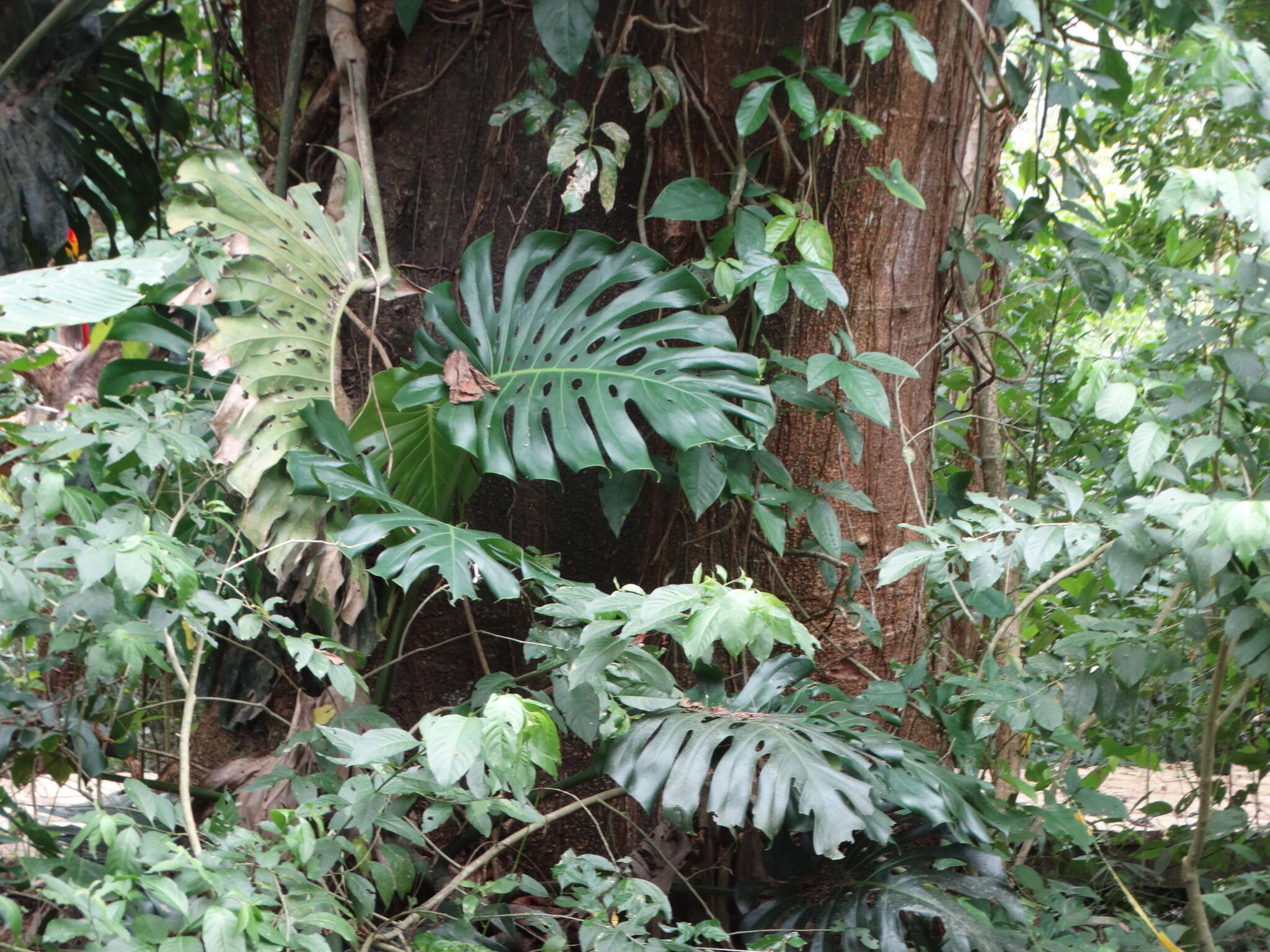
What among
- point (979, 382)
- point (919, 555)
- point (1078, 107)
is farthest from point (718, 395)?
point (1078, 107)

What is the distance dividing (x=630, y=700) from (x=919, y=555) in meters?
0.52

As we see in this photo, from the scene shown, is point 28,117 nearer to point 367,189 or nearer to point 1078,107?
point 367,189

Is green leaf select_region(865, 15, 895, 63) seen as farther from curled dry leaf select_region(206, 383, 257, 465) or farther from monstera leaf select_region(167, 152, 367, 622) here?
curled dry leaf select_region(206, 383, 257, 465)

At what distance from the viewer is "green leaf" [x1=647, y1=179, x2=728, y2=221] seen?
1.80 metres

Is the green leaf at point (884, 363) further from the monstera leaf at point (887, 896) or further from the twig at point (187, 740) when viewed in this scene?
the twig at point (187, 740)

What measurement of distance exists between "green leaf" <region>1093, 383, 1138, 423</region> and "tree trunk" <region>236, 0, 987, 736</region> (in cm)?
38

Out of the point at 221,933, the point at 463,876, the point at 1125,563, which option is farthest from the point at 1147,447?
the point at 221,933

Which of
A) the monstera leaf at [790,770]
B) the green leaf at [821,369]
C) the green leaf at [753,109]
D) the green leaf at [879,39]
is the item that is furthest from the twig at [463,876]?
the green leaf at [879,39]

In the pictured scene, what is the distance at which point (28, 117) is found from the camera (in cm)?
217

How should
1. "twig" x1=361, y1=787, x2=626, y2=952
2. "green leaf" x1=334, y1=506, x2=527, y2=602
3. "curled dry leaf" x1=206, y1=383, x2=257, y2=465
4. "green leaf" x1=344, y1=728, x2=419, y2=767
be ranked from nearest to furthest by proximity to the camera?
"green leaf" x1=344, y1=728, x2=419, y2=767 → "green leaf" x1=334, y1=506, x2=527, y2=602 → "twig" x1=361, y1=787, x2=626, y2=952 → "curled dry leaf" x1=206, y1=383, x2=257, y2=465

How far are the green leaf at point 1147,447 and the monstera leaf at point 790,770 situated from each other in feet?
1.97

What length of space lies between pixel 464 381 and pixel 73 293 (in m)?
0.61

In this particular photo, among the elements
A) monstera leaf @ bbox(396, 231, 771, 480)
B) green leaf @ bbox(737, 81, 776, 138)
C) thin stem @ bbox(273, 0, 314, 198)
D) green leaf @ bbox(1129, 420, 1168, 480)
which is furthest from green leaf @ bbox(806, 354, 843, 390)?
thin stem @ bbox(273, 0, 314, 198)

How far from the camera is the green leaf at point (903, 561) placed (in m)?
Result: 1.65
